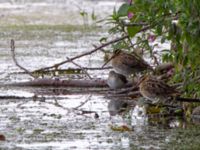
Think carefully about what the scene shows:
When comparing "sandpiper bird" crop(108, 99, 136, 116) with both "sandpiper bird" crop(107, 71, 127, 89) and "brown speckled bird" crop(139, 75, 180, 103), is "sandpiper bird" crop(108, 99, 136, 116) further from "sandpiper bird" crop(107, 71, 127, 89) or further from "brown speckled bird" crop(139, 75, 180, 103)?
→ "sandpiper bird" crop(107, 71, 127, 89)

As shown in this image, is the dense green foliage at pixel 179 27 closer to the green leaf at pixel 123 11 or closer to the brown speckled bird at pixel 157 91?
the brown speckled bird at pixel 157 91

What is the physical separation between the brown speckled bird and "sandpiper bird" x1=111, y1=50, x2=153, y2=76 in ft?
3.71

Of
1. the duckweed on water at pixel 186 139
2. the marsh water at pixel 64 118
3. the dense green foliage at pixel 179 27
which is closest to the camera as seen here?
the duckweed on water at pixel 186 139

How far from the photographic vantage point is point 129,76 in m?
10.0

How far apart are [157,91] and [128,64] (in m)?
1.44

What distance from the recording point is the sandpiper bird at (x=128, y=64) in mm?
9664

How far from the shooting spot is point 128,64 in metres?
9.69

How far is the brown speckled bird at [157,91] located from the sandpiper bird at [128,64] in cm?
113

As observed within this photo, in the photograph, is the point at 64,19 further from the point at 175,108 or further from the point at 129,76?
the point at 175,108

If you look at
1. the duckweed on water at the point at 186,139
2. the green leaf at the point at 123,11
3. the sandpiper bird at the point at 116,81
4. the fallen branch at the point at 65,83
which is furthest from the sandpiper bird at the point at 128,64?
the duckweed on water at the point at 186,139

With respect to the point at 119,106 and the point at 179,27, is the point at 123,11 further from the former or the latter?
the point at 179,27

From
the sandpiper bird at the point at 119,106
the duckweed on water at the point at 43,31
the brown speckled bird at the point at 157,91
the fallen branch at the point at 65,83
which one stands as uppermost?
the brown speckled bird at the point at 157,91

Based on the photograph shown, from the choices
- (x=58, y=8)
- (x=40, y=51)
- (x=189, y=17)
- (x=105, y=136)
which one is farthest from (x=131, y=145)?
(x=58, y=8)

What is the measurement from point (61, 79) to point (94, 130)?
108 inches
